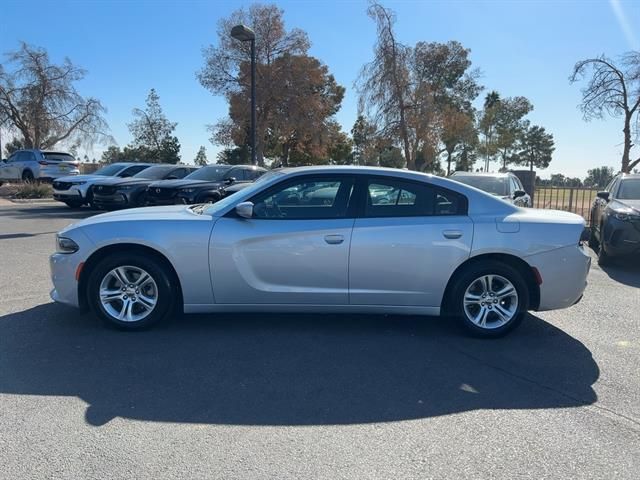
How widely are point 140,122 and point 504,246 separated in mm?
36780

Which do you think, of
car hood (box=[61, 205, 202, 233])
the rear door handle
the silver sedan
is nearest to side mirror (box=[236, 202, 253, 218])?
the silver sedan

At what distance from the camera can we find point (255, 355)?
432 cm

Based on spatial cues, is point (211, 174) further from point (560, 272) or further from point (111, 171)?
point (560, 272)

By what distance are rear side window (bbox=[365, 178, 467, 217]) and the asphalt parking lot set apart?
1.18 metres

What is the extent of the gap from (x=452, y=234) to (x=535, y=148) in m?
60.6

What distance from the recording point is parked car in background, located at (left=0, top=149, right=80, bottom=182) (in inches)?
914

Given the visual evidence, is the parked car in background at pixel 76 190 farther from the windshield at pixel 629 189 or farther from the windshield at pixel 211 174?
the windshield at pixel 629 189

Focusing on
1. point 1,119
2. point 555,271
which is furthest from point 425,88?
point 1,119

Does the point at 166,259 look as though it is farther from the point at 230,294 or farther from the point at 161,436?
the point at 161,436

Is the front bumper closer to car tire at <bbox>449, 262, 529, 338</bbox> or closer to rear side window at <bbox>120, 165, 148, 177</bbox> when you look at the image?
car tire at <bbox>449, 262, 529, 338</bbox>

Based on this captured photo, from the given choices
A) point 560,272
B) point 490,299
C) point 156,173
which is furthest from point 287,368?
point 156,173

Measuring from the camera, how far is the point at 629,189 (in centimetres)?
943

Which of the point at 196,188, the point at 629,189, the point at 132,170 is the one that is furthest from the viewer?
the point at 132,170

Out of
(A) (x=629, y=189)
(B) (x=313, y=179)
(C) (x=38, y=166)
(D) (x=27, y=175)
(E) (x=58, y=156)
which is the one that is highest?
(E) (x=58, y=156)
